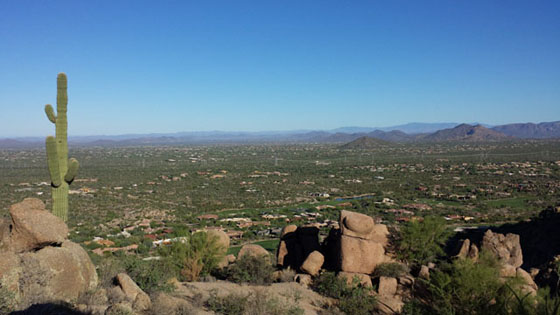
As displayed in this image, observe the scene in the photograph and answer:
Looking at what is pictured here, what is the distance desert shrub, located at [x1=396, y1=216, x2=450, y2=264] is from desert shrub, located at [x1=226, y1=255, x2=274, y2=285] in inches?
204

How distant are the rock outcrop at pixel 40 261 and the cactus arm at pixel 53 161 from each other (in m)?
4.31

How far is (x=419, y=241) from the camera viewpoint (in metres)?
14.6

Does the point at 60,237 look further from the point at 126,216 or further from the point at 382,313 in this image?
the point at 126,216

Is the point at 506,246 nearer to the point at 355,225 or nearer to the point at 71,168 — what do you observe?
the point at 355,225

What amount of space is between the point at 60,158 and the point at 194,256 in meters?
6.54

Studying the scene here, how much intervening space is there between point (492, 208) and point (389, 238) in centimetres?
3218

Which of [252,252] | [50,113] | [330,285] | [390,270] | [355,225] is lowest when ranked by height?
[330,285]

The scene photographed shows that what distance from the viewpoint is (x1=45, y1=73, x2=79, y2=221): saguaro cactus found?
14.2 meters

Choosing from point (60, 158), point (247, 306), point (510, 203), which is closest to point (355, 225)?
point (247, 306)

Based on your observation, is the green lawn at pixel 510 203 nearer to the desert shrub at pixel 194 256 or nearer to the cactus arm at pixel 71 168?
the desert shrub at pixel 194 256

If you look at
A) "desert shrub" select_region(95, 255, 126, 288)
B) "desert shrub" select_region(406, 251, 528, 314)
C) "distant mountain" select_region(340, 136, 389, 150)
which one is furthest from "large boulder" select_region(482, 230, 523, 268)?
"distant mountain" select_region(340, 136, 389, 150)

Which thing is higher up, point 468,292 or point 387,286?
point 468,292

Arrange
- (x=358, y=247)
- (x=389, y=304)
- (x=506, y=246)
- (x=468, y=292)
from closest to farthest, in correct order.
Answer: (x=468, y=292), (x=389, y=304), (x=358, y=247), (x=506, y=246)

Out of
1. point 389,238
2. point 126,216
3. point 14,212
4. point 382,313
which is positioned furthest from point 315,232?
point 126,216
